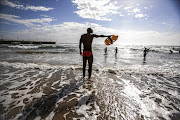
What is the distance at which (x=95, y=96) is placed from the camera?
2.93 metres

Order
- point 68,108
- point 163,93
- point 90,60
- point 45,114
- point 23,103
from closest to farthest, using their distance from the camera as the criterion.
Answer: point 45,114
point 68,108
point 23,103
point 163,93
point 90,60

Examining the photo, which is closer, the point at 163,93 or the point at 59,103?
the point at 59,103

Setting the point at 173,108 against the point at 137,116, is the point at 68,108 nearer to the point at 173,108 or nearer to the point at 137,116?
the point at 137,116

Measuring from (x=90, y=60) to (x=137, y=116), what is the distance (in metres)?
2.70

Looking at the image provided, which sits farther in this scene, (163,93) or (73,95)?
(163,93)

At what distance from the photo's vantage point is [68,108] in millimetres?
2332

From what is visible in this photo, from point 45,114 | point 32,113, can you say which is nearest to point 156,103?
point 45,114

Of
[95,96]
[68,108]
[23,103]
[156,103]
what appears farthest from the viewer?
[95,96]

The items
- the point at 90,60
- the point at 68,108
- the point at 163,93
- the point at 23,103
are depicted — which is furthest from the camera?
the point at 90,60

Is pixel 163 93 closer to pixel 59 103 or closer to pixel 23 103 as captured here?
pixel 59 103

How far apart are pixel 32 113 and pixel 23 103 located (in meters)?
0.63

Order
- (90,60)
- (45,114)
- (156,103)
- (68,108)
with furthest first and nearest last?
1. (90,60)
2. (156,103)
3. (68,108)
4. (45,114)

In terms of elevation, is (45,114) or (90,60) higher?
(90,60)

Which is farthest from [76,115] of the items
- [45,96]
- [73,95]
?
[45,96]
